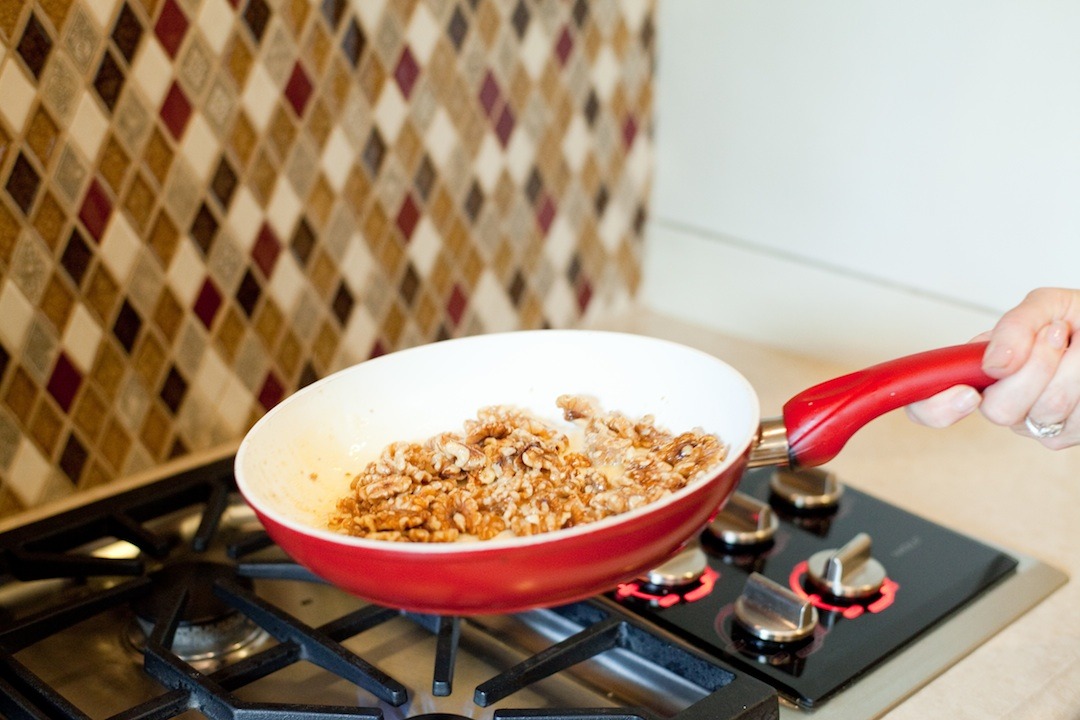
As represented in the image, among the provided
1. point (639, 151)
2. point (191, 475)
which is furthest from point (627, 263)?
point (191, 475)

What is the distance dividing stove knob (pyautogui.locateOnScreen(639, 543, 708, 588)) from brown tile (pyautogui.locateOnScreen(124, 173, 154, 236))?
48 centimetres

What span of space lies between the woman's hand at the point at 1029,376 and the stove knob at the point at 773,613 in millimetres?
146

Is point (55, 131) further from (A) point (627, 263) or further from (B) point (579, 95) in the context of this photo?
(A) point (627, 263)

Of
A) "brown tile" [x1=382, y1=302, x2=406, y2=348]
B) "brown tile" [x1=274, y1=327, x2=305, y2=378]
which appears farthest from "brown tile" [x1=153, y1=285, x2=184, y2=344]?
"brown tile" [x1=382, y1=302, x2=406, y2=348]

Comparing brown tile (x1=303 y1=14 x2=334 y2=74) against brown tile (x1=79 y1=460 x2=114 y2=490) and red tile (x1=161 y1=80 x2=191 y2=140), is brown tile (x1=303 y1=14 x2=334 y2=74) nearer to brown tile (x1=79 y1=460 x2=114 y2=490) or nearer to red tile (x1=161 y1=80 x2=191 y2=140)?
red tile (x1=161 y1=80 x2=191 y2=140)

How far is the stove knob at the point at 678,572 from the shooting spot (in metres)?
0.86

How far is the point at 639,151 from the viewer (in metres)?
1.36

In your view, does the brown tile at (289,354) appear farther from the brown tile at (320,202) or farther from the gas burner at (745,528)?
the gas burner at (745,528)

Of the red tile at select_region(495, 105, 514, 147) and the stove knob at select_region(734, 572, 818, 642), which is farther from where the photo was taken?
the red tile at select_region(495, 105, 514, 147)

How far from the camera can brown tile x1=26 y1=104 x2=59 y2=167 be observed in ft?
2.93

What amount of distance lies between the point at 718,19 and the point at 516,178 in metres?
0.27

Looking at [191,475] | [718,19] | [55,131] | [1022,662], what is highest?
[718,19]

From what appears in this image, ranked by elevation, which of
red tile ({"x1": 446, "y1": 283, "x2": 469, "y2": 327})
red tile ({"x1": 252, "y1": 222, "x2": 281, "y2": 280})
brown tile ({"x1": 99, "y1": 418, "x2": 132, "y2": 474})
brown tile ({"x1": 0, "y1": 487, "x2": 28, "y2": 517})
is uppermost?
red tile ({"x1": 252, "y1": 222, "x2": 281, "y2": 280})

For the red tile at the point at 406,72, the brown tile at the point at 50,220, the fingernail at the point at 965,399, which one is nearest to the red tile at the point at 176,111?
the brown tile at the point at 50,220
